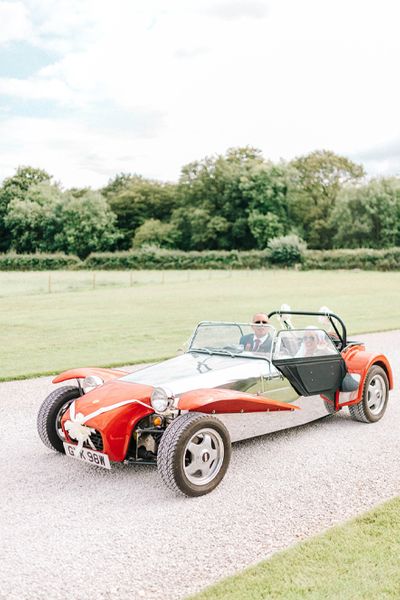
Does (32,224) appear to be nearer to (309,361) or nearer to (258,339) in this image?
(258,339)

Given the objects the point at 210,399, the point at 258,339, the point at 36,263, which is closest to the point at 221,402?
the point at 210,399

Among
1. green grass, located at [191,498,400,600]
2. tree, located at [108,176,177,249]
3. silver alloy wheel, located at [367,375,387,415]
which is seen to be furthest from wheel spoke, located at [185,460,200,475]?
tree, located at [108,176,177,249]

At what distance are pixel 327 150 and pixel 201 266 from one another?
39.4 m

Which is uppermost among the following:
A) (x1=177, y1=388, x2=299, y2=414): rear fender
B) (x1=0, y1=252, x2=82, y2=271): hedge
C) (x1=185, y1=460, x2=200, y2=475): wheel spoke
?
(x1=0, y1=252, x2=82, y2=271): hedge

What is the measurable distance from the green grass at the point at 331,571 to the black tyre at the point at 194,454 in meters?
1.35

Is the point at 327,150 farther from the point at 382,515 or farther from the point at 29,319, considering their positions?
the point at 382,515

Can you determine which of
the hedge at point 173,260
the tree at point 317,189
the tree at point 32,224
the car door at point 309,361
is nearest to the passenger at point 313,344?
the car door at point 309,361

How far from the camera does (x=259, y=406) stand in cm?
679

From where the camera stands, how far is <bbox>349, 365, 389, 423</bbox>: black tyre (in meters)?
8.38

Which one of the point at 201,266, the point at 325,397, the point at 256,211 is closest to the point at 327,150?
the point at 256,211

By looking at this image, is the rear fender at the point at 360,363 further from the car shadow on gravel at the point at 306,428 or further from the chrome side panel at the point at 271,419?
the chrome side panel at the point at 271,419

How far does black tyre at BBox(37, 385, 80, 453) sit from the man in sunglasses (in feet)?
6.87

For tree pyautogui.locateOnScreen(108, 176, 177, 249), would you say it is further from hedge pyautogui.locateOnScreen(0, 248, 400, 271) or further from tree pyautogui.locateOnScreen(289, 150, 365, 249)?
hedge pyautogui.locateOnScreen(0, 248, 400, 271)

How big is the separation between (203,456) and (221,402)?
1.87ft
